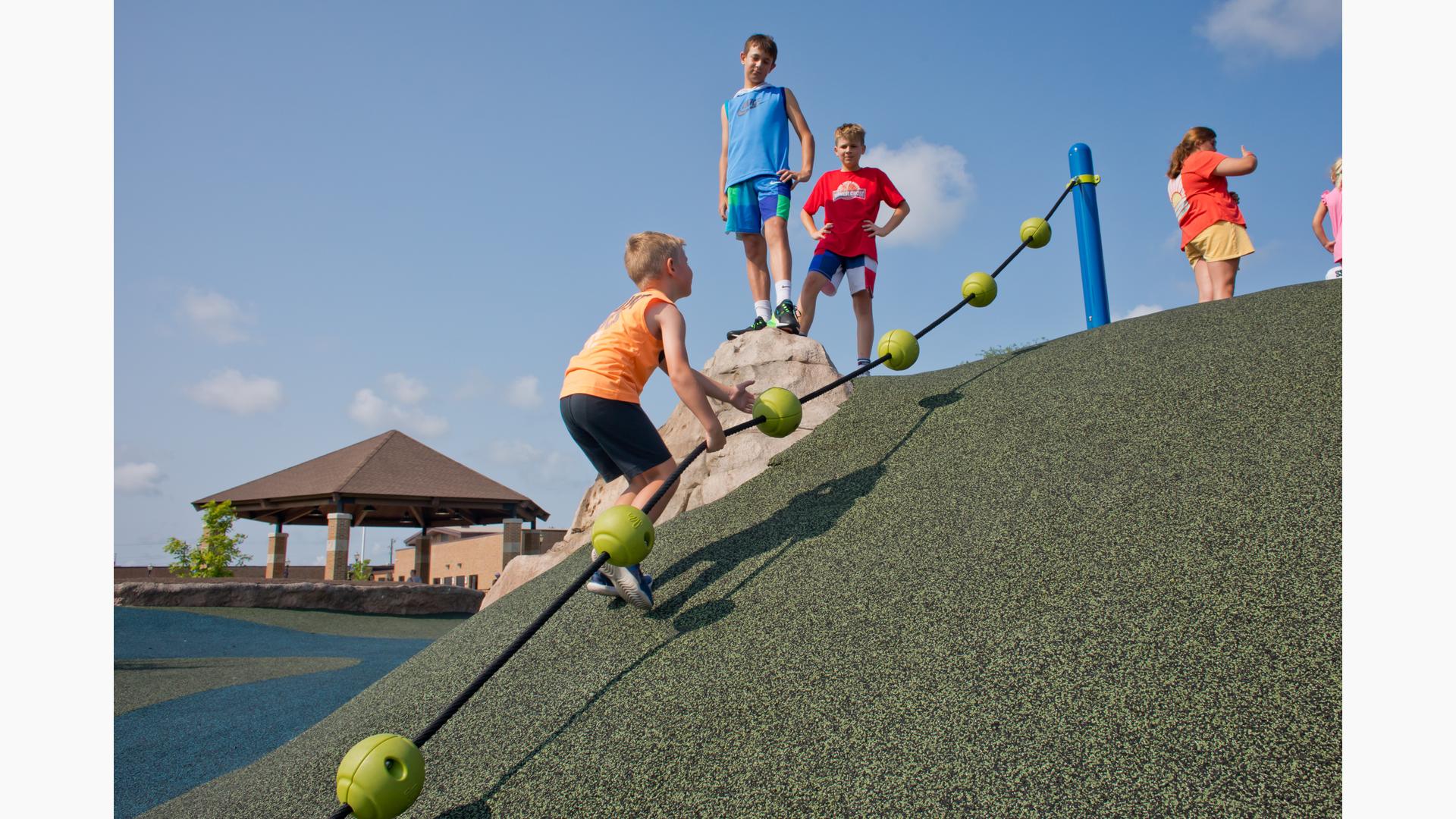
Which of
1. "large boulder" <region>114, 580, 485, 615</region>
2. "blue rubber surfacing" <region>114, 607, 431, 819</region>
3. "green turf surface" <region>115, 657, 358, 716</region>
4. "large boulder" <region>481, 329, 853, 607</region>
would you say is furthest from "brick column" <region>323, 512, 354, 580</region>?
"large boulder" <region>481, 329, 853, 607</region>

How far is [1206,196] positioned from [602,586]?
4517mm

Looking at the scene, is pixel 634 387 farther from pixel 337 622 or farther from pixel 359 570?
pixel 359 570

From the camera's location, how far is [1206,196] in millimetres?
5133

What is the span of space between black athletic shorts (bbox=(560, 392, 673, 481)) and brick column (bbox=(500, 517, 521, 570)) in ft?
46.8

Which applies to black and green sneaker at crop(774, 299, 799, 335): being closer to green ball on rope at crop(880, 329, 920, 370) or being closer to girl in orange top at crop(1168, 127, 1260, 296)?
green ball on rope at crop(880, 329, 920, 370)

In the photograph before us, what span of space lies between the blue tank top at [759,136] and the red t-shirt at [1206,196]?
261cm

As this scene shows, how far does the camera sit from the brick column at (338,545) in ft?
51.7

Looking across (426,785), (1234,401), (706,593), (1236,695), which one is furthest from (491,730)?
(1234,401)

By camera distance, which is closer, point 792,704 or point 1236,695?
point 1236,695

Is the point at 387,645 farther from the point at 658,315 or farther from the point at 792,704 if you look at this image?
the point at 792,704

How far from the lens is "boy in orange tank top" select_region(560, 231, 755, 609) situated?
3.01 metres

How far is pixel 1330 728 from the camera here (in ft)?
5.56

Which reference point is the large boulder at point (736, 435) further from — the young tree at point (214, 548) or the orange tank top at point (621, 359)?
the young tree at point (214, 548)

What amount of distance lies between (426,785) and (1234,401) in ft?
10.2
